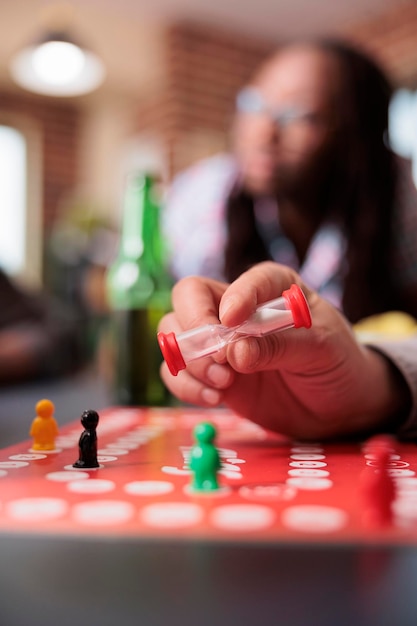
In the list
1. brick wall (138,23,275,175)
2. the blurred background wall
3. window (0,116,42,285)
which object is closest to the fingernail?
the blurred background wall

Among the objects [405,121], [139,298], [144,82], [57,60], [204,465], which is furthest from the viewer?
[144,82]

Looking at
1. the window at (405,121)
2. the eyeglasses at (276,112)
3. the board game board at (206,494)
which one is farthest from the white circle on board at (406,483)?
the window at (405,121)

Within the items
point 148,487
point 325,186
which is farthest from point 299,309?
point 325,186

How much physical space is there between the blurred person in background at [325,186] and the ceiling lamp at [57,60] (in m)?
1.84

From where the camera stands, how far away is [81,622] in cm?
22

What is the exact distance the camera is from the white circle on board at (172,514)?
27 cm

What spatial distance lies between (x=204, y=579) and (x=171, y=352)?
7.7 inches

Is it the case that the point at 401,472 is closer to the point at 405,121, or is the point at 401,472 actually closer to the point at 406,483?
the point at 406,483

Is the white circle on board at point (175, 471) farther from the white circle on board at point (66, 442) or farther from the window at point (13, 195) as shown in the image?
the window at point (13, 195)

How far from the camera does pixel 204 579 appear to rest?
230 millimetres

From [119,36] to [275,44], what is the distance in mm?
1030

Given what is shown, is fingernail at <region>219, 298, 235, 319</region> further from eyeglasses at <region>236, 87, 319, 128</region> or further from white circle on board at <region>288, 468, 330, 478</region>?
eyeglasses at <region>236, 87, 319, 128</region>

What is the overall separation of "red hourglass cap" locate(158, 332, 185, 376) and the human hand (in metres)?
0.04

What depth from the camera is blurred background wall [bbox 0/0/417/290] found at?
12.2ft
